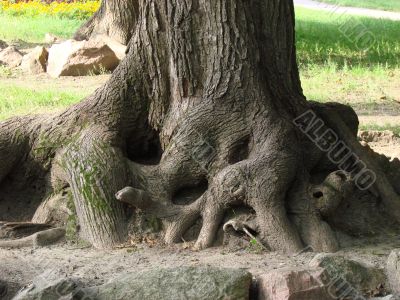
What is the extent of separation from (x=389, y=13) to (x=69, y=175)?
66.9 feet

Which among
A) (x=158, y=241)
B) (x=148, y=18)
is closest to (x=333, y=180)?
(x=158, y=241)

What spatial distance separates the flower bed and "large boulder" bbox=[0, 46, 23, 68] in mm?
5289

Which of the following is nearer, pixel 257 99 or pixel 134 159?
pixel 257 99

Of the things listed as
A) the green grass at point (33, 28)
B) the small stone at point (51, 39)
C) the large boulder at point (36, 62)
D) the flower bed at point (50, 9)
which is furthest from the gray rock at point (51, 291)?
the flower bed at point (50, 9)

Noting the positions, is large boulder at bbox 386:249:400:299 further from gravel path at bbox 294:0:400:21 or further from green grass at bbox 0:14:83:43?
gravel path at bbox 294:0:400:21

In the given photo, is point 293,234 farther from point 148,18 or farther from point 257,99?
point 148,18

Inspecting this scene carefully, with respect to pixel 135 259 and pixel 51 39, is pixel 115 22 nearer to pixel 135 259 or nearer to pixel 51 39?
pixel 51 39

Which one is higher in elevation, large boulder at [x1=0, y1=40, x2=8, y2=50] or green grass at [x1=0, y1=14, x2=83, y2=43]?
green grass at [x1=0, y1=14, x2=83, y2=43]

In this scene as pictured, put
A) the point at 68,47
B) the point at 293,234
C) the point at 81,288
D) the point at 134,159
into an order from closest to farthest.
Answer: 1. the point at 81,288
2. the point at 293,234
3. the point at 134,159
4. the point at 68,47

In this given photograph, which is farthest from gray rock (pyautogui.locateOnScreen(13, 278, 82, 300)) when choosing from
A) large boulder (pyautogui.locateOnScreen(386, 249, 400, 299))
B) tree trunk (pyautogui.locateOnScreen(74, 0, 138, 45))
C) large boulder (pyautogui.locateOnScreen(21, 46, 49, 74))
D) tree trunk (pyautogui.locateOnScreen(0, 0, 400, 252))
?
large boulder (pyautogui.locateOnScreen(21, 46, 49, 74))

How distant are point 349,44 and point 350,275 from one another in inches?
436

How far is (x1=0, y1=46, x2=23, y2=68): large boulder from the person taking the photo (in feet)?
42.0

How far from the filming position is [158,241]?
5324 millimetres

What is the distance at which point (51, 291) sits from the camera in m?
4.26
